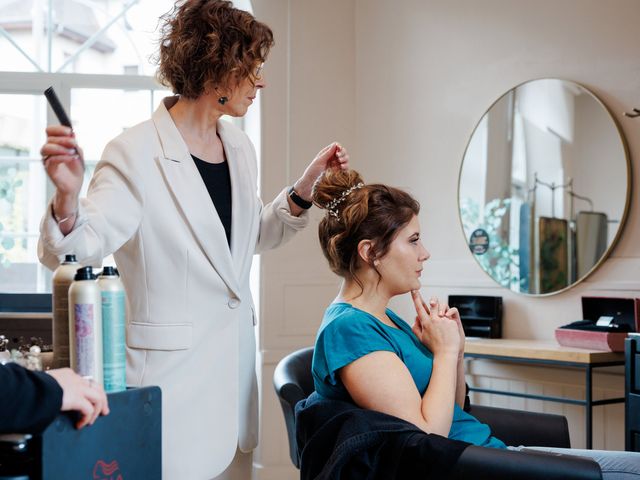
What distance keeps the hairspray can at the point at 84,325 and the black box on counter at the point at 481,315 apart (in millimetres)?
2594

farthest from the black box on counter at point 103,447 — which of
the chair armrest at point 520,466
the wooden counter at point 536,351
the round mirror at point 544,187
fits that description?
the round mirror at point 544,187

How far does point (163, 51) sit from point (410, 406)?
927 millimetres

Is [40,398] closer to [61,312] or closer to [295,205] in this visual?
[61,312]

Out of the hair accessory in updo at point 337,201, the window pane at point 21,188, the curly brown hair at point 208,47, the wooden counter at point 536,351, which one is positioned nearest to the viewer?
the curly brown hair at point 208,47

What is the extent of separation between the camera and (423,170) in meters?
4.05

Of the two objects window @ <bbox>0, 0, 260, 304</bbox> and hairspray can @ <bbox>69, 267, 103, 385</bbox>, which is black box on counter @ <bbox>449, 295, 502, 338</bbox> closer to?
window @ <bbox>0, 0, 260, 304</bbox>

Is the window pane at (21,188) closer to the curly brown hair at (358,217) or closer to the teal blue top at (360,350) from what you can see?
the curly brown hair at (358,217)

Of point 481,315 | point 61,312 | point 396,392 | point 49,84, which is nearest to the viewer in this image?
point 61,312

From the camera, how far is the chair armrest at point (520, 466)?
1434 millimetres

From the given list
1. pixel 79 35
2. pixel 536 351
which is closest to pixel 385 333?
pixel 536 351

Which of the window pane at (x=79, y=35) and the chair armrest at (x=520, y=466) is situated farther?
the window pane at (x=79, y=35)

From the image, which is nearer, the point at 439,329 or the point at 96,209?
the point at 96,209

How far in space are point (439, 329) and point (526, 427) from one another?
439 mm

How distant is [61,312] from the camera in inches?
52.9
